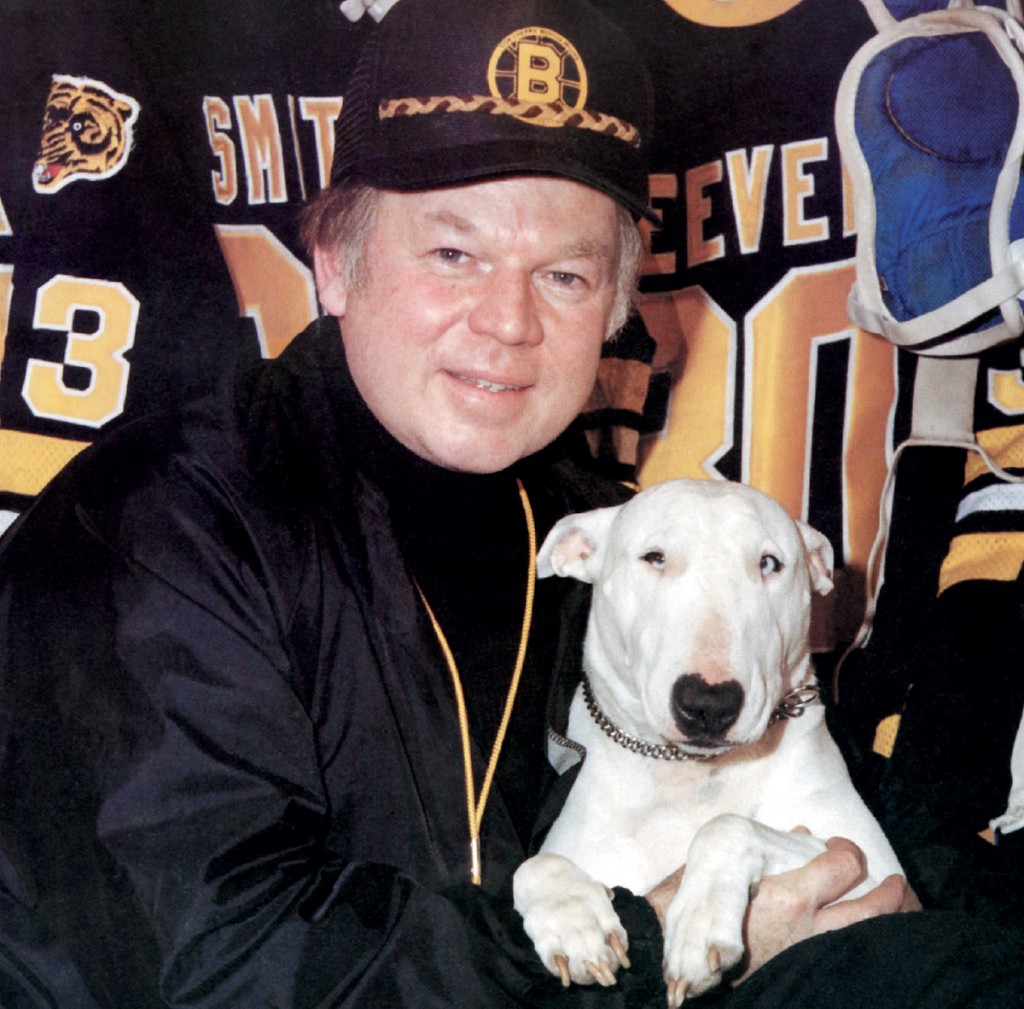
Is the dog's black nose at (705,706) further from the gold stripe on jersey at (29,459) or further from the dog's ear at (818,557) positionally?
the gold stripe on jersey at (29,459)

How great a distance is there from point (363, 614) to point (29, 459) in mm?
616

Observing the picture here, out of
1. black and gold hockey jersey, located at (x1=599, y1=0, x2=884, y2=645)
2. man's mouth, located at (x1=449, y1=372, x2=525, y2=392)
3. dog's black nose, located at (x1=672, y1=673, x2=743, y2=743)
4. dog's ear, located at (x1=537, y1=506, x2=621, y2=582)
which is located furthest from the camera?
black and gold hockey jersey, located at (x1=599, y1=0, x2=884, y2=645)

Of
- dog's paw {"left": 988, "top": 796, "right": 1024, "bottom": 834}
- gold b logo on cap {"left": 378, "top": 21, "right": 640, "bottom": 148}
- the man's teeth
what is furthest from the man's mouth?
dog's paw {"left": 988, "top": 796, "right": 1024, "bottom": 834}

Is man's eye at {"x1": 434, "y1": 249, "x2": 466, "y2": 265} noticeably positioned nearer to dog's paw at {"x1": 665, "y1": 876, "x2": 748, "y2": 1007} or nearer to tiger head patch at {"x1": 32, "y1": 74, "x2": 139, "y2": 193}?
tiger head patch at {"x1": 32, "y1": 74, "x2": 139, "y2": 193}

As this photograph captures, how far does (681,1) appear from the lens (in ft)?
6.34

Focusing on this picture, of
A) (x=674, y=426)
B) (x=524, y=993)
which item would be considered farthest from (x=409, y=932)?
(x=674, y=426)

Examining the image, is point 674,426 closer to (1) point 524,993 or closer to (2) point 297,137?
(2) point 297,137

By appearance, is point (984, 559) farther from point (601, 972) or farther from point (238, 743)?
point (238, 743)

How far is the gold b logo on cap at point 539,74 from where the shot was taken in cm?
130

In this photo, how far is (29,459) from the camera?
1.60 meters

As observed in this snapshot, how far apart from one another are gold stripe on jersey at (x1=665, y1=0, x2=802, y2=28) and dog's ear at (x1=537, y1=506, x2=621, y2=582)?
3.12ft

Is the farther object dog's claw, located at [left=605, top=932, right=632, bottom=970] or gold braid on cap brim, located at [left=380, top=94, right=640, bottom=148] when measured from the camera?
gold braid on cap brim, located at [left=380, top=94, right=640, bottom=148]

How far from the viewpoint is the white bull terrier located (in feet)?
3.97

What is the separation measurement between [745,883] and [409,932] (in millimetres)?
376
